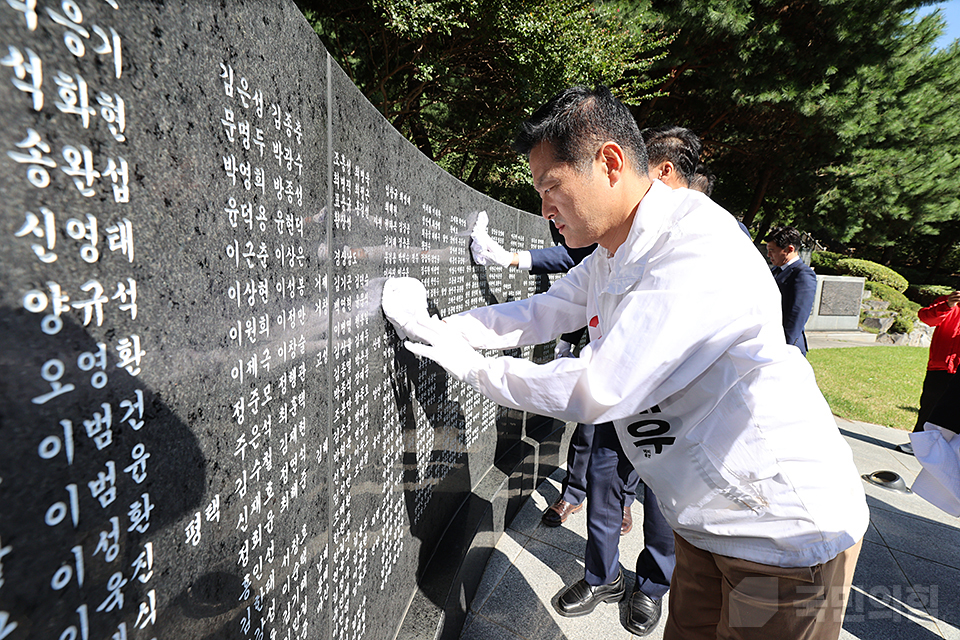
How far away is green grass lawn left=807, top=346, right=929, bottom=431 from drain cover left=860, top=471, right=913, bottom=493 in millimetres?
2338

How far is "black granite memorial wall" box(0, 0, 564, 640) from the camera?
567 mm

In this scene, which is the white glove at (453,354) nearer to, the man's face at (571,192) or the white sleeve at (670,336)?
the white sleeve at (670,336)

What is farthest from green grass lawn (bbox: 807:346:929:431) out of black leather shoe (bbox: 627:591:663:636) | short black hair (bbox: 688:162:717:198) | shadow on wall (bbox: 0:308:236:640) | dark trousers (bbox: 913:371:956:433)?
shadow on wall (bbox: 0:308:236:640)

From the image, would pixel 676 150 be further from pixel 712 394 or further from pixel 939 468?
pixel 939 468

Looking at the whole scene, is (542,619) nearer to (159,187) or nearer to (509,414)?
(509,414)

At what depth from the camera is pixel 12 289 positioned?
21.3 inches

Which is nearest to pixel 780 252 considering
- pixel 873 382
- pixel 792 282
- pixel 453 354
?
pixel 792 282

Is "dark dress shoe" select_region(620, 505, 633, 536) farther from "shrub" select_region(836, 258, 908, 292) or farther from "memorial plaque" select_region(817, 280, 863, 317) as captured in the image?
→ "shrub" select_region(836, 258, 908, 292)

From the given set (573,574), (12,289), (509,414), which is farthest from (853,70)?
(12,289)

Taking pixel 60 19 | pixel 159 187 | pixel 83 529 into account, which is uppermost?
pixel 60 19

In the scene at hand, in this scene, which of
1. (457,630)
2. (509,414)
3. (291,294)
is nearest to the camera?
(291,294)

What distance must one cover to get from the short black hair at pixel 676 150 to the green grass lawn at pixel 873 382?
234 inches

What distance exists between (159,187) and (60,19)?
0.76ft

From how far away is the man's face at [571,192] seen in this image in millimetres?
1502
